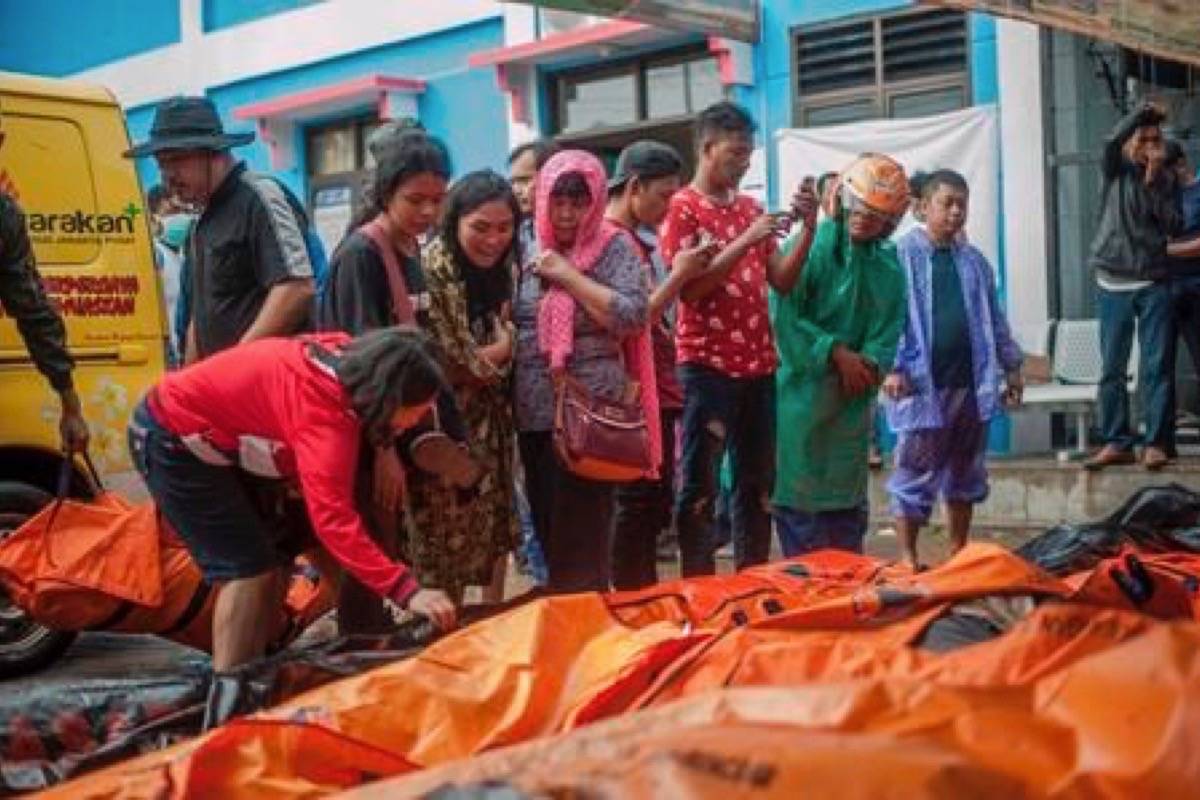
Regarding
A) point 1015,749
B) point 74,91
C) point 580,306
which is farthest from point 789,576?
point 74,91

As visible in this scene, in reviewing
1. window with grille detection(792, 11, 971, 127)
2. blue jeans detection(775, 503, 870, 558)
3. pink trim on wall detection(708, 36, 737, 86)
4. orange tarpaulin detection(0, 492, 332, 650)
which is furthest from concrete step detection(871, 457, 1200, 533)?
orange tarpaulin detection(0, 492, 332, 650)

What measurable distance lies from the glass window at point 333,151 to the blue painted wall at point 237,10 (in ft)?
3.47

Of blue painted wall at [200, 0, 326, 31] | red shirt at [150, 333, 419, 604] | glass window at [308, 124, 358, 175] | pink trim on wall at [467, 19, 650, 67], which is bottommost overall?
red shirt at [150, 333, 419, 604]

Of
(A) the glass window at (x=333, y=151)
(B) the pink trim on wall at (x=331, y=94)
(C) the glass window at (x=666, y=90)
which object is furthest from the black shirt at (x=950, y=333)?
(A) the glass window at (x=333, y=151)

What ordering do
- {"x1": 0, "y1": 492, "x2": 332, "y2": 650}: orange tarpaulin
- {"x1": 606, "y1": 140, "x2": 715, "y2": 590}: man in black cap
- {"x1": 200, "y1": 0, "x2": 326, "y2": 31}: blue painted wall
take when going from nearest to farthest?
1. {"x1": 0, "y1": 492, "x2": 332, "y2": 650}: orange tarpaulin
2. {"x1": 606, "y1": 140, "x2": 715, "y2": 590}: man in black cap
3. {"x1": 200, "y1": 0, "x2": 326, "y2": 31}: blue painted wall

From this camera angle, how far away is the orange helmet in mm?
5297

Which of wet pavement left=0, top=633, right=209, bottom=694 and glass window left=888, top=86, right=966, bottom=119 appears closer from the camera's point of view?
wet pavement left=0, top=633, right=209, bottom=694

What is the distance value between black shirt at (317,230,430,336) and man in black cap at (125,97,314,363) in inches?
5.7

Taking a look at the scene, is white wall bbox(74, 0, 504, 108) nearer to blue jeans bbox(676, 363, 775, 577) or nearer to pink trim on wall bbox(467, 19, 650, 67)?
pink trim on wall bbox(467, 19, 650, 67)

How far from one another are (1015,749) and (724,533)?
4.81m

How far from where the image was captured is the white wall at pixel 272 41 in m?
12.1

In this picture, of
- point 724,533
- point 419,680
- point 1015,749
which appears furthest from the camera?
point 724,533

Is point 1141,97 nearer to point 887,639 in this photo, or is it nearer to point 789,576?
point 789,576

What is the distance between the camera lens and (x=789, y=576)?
3949 millimetres
